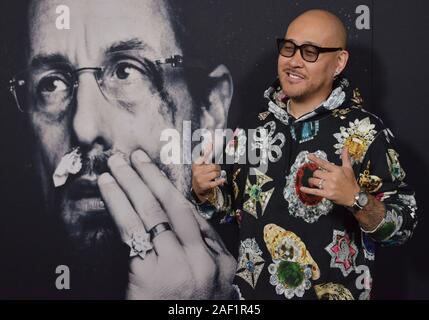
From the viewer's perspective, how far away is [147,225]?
8.37 ft

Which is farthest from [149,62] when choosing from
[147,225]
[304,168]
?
[304,168]

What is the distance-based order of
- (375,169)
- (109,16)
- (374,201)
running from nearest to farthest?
(374,201)
(375,169)
(109,16)

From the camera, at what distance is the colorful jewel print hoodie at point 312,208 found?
79.4 inches

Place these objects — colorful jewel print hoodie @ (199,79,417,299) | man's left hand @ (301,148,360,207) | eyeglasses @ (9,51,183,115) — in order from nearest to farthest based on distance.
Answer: man's left hand @ (301,148,360,207), colorful jewel print hoodie @ (199,79,417,299), eyeglasses @ (9,51,183,115)

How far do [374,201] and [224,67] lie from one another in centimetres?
86

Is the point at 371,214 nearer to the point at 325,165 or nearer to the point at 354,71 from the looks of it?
the point at 325,165

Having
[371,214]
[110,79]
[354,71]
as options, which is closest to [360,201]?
[371,214]

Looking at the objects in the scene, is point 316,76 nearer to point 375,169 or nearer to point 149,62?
point 375,169

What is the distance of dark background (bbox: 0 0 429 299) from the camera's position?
2521 mm

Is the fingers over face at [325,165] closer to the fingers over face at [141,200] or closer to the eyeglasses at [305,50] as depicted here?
the eyeglasses at [305,50]

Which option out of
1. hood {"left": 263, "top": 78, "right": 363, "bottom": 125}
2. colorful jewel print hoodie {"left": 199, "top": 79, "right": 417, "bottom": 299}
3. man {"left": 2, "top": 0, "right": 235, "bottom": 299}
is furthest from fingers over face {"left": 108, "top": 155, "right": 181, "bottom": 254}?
hood {"left": 263, "top": 78, "right": 363, "bottom": 125}

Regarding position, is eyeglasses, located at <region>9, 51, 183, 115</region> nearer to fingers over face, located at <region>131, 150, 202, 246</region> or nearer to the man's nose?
the man's nose

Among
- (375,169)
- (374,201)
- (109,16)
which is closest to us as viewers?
(374,201)

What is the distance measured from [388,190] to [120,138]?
97 centimetres
